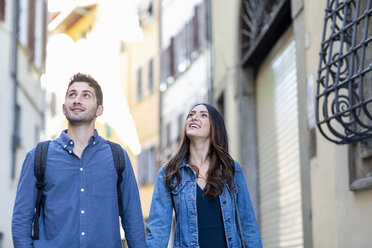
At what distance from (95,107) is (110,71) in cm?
3638

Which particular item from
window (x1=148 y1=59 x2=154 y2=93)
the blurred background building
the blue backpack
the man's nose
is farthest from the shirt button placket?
window (x1=148 y1=59 x2=154 y2=93)

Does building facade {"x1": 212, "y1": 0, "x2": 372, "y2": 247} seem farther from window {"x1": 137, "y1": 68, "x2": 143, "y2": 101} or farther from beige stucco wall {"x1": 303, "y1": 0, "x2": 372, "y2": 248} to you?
window {"x1": 137, "y1": 68, "x2": 143, "y2": 101}

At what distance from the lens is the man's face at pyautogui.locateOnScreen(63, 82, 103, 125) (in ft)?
18.5

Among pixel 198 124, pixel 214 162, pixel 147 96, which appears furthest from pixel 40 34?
pixel 214 162

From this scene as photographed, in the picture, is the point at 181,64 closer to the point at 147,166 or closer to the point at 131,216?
the point at 147,166

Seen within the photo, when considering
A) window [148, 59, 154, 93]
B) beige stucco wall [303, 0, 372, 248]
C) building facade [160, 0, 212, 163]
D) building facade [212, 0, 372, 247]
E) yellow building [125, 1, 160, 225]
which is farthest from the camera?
window [148, 59, 154, 93]

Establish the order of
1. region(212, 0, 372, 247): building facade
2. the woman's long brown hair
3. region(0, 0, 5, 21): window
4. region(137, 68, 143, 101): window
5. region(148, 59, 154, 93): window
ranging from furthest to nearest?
region(137, 68, 143, 101): window, region(148, 59, 154, 93): window, region(0, 0, 5, 21): window, region(212, 0, 372, 247): building facade, the woman's long brown hair

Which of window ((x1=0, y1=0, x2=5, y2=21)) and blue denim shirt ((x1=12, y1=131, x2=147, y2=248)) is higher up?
window ((x1=0, y1=0, x2=5, y2=21))

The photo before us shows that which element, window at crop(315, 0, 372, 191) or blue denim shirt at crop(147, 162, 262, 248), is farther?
window at crop(315, 0, 372, 191)

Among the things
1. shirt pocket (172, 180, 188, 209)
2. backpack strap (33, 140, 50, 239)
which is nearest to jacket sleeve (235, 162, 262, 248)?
shirt pocket (172, 180, 188, 209)

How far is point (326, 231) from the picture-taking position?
9.02m

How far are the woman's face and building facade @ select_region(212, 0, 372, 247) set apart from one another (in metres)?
1.08

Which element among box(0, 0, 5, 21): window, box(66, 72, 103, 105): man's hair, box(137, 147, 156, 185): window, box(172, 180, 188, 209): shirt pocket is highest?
box(0, 0, 5, 21): window

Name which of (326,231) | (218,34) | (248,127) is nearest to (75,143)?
(326,231)
